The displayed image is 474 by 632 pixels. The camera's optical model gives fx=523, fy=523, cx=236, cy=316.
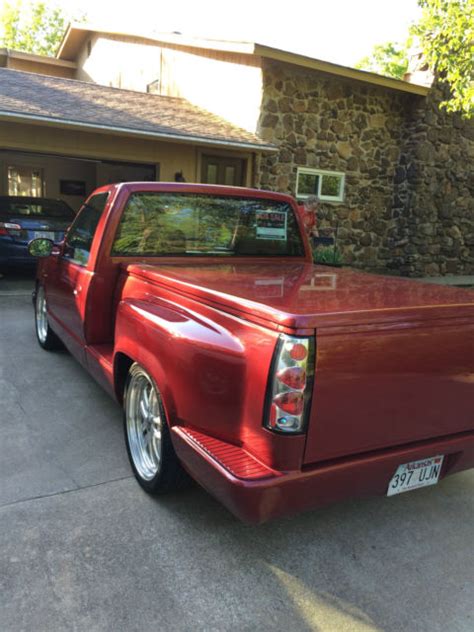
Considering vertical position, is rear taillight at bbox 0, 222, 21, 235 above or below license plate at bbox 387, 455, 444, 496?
above

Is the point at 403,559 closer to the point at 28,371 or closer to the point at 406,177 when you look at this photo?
the point at 28,371

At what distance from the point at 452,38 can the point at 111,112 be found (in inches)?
251

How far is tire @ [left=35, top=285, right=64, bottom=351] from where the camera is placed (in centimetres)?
547

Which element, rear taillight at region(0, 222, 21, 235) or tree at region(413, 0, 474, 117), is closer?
tree at region(413, 0, 474, 117)

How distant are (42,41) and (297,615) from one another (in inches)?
1818

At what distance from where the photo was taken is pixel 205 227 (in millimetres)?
4133

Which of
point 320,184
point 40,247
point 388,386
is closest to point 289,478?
point 388,386

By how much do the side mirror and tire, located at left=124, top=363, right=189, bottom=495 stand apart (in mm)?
2197

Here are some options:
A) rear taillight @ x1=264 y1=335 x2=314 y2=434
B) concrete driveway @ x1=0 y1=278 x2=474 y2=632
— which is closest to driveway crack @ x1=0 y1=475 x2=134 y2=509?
concrete driveway @ x1=0 y1=278 x2=474 y2=632

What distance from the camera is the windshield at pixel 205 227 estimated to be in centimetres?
387

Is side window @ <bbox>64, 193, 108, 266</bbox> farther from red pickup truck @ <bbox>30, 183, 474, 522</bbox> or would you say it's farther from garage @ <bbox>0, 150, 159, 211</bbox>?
garage @ <bbox>0, 150, 159, 211</bbox>

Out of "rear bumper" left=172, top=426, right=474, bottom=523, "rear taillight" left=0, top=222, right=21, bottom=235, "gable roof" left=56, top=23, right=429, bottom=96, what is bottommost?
"rear bumper" left=172, top=426, right=474, bottom=523

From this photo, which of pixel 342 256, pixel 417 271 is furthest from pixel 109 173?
pixel 417 271

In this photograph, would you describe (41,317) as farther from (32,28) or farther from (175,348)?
(32,28)
